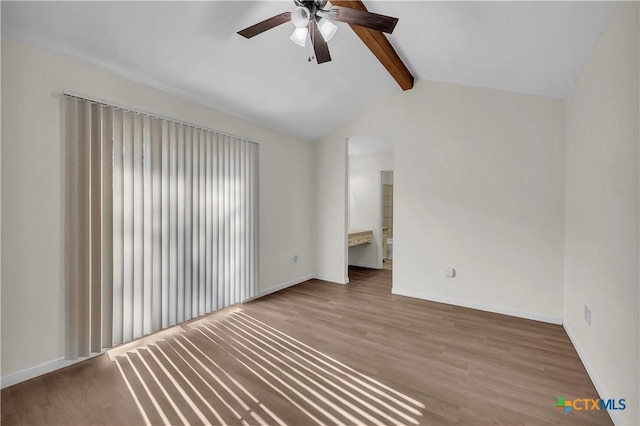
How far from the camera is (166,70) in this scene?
2598 mm

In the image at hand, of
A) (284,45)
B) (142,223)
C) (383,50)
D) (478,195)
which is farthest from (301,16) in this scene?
(478,195)

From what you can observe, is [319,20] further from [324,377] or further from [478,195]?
[478,195]

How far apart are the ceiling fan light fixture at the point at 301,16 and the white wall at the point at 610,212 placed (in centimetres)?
185

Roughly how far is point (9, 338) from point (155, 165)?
1646 mm

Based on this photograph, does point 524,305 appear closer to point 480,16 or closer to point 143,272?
point 480,16

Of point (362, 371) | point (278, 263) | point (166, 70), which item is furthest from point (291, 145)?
point (362, 371)

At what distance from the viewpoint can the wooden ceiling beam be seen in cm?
243

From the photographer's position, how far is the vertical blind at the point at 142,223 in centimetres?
228

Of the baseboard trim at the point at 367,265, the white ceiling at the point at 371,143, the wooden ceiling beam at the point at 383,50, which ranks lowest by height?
the baseboard trim at the point at 367,265

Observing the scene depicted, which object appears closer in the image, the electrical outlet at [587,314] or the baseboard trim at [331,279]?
the electrical outlet at [587,314]

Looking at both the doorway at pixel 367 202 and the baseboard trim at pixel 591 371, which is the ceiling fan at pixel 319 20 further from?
the doorway at pixel 367 202

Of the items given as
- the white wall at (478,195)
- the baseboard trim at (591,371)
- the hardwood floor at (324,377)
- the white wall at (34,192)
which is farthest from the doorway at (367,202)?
the white wall at (34,192)

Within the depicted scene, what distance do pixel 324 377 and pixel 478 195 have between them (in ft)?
9.17

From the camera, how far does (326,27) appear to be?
1971 millimetres
